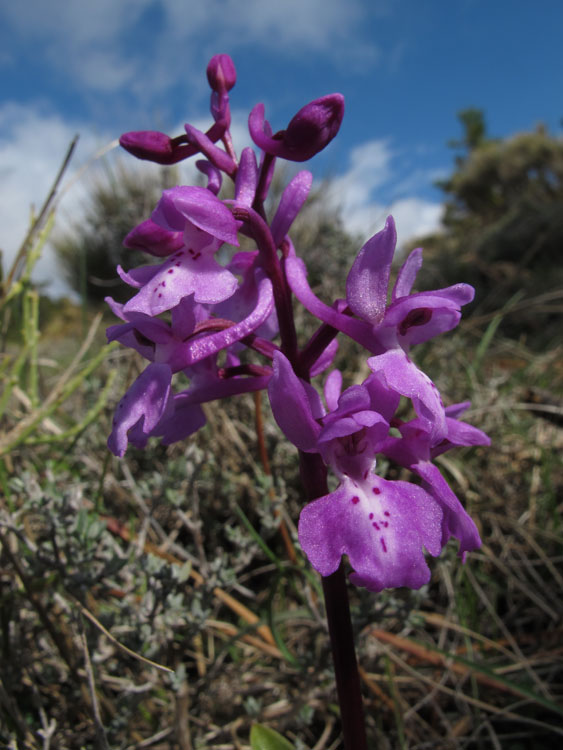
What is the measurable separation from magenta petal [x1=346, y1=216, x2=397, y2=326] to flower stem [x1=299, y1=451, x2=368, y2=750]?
230 millimetres

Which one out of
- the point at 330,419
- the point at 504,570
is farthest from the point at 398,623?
the point at 330,419

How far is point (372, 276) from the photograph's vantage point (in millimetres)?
831

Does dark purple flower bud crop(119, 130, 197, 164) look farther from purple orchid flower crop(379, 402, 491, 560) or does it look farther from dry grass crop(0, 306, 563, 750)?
dry grass crop(0, 306, 563, 750)

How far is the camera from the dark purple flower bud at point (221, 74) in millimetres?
993

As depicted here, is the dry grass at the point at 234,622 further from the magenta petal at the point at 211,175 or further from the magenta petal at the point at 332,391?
the magenta petal at the point at 211,175

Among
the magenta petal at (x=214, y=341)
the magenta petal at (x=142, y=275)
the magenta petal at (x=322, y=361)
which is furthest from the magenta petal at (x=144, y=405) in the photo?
the magenta petal at (x=322, y=361)

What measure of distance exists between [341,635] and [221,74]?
944mm

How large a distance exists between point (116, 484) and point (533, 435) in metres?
1.58

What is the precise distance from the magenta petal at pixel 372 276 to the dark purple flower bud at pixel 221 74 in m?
0.42

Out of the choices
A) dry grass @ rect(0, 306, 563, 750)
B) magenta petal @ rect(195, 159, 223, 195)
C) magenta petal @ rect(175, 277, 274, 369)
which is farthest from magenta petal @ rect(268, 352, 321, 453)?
dry grass @ rect(0, 306, 563, 750)

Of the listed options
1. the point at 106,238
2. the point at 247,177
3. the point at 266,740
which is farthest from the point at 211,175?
the point at 106,238

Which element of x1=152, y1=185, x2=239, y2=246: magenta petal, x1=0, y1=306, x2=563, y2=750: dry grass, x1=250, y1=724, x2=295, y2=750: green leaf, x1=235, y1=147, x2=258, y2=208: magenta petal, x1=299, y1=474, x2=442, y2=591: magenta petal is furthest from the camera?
x1=0, y1=306, x2=563, y2=750: dry grass

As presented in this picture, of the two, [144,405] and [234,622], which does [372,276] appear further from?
[234,622]

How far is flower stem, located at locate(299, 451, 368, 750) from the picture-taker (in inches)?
34.1
